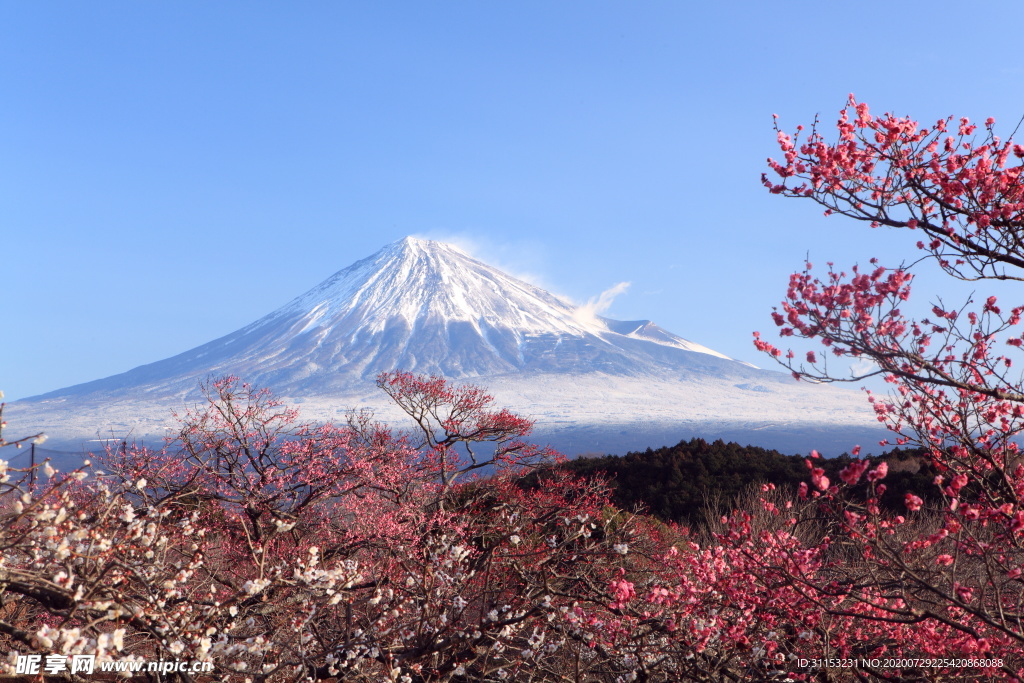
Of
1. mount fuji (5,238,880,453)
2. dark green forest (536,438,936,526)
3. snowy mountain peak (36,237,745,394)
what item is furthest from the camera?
snowy mountain peak (36,237,745,394)

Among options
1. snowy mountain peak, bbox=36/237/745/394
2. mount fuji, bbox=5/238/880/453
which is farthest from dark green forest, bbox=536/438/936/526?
snowy mountain peak, bbox=36/237/745/394

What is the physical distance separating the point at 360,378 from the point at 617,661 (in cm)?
11850

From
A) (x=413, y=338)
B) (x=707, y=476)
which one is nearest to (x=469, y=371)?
(x=413, y=338)

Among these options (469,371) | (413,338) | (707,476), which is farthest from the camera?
(413,338)

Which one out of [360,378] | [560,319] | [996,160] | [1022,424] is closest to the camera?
[996,160]

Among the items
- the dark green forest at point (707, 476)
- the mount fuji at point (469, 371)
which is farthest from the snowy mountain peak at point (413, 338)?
the dark green forest at point (707, 476)

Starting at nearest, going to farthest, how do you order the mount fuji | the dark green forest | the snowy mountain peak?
the dark green forest, the mount fuji, the snowy mountain peak

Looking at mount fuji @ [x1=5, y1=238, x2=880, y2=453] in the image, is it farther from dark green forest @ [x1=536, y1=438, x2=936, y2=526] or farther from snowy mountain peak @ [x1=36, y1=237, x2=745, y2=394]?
dark green forest @ [x1=536, y1=438, x2=936, y2=526]

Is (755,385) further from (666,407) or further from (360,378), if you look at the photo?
(360,378)

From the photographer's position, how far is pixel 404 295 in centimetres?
15262

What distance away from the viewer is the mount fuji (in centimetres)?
11169

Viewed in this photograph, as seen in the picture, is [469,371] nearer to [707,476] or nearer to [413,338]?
[413,338]

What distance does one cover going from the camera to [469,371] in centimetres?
13038

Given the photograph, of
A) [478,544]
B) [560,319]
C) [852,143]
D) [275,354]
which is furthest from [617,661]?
[560,319]
